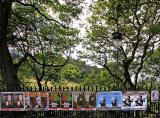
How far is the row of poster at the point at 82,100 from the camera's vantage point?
7797mm

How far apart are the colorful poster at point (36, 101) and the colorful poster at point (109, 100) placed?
3140 millimetres

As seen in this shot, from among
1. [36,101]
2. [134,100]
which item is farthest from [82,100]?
[134,100]

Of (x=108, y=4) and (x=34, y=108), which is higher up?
(x=108, y=4)

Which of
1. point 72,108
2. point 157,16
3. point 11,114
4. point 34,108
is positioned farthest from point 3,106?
point 157,16

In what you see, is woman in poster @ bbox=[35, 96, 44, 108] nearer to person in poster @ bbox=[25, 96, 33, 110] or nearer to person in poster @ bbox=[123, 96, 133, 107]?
person in poster @ bbox=[25, 96, 33, 110]

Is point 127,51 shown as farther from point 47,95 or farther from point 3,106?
point 3,106

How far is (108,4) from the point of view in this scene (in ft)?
36.6

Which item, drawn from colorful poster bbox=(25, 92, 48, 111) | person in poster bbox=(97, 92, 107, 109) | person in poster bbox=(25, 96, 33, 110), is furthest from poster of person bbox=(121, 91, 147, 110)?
person in poster bbox=(25, 96, 33, 110)

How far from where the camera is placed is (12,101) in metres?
8.24

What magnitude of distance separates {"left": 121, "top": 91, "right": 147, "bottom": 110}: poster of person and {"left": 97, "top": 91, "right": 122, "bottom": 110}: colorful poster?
288 mm

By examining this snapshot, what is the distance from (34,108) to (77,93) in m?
2.74

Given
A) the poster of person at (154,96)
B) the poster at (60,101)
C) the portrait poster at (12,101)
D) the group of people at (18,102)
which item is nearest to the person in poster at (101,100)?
the poster at (60,101)

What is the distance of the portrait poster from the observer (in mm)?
8188

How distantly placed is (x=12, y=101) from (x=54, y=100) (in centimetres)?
260
